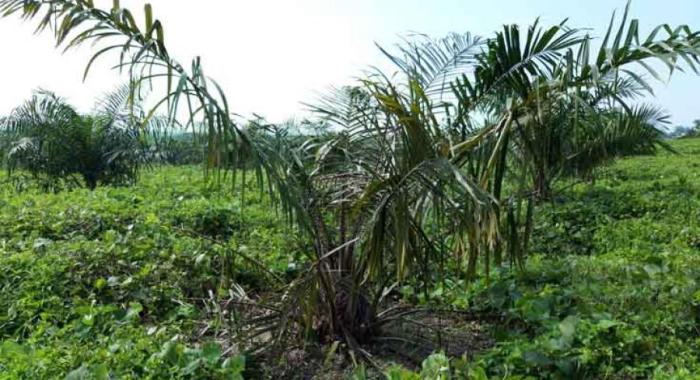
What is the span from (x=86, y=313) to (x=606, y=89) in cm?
235

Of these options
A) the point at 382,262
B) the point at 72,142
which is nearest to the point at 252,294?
the point at 382,262

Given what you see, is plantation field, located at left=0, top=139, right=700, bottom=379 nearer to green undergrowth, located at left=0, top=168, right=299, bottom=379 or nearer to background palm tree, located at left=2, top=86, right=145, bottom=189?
green undergrowth, located at left=0, top=168, right=299, bottom=379

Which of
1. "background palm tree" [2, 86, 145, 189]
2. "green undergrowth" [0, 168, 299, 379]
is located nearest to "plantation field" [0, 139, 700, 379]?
"green undergrowth" [0, 168, 299, 379]

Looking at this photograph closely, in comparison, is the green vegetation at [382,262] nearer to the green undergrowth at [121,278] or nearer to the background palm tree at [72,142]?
the green undergrowth at [121,278]

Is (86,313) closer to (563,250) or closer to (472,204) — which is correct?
(472,204)

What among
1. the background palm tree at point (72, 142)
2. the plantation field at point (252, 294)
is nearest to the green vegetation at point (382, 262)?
the plantation field at point (252, 294)

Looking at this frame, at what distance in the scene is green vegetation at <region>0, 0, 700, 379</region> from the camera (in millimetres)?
2242

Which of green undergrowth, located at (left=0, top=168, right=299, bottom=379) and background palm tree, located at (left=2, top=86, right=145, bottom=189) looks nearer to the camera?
green undergrowth, located at (left=0, top=168, right=299, bottom=379)

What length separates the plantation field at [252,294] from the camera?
2.38 metres

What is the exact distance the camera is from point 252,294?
353cm

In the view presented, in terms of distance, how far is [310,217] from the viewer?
8.71 ft

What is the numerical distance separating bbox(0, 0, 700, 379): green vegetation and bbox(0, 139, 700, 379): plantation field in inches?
0.5

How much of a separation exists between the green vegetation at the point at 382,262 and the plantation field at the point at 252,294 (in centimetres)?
1

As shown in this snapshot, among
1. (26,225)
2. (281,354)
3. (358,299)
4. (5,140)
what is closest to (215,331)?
(281,354)
